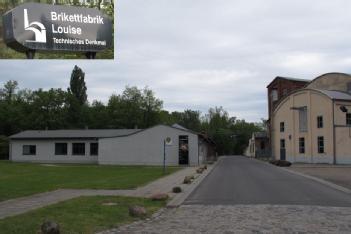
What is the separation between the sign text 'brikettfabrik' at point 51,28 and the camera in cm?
1361

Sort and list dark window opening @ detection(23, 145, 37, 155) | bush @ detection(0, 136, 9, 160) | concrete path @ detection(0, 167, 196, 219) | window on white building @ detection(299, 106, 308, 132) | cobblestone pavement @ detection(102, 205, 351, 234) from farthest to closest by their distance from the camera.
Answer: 1. bush @ detection(0, 136, 9, 160)
2. dark window opening @ detection(23, 145, 37, 155)
3. window on white building @ detection(299, 106, 308, 132)
4. concrete path @ detection(0, 167, 196, 219)
5. cobblestone pavement @ detection(102, 205, 351, 234)

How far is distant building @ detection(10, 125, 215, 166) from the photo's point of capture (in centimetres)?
5750

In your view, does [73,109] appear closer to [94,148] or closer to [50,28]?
[94,148]

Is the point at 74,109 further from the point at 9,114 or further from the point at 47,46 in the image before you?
the point at 47,46

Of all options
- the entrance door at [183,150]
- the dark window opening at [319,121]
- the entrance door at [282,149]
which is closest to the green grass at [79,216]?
the entrance door at [183,150]

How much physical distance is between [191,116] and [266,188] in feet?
459

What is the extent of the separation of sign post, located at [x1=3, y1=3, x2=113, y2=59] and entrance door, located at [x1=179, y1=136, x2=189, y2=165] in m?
43.1

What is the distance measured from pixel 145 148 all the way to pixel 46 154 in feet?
45.8

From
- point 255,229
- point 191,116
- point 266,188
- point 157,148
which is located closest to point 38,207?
point 255,229

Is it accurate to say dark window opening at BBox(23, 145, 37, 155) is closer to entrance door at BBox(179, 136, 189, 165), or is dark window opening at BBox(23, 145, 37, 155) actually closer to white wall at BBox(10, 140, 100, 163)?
white wall at BBox(10, 140, 100, 163)

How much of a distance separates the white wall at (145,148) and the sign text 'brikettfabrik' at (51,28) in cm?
4321

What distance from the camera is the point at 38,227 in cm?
1166

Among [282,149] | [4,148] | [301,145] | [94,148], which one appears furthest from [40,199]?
[4,148]

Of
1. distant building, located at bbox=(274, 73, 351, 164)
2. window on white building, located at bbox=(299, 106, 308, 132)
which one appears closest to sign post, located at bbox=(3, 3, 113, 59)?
distant building, located at bbox=(274, 73, 351, 164)
